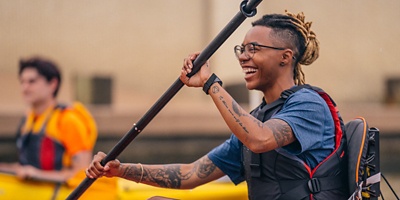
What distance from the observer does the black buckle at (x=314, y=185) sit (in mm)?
3691

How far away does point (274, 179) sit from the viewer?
3.78m

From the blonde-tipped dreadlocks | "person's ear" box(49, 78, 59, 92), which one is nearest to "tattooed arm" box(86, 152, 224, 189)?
the blonde-tipped dreadlocks

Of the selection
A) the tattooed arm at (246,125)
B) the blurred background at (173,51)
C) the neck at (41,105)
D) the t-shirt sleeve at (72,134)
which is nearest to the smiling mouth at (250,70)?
the tattooed arm at (246,125)

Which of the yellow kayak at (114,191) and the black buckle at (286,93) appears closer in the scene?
the black buckle at (286,93)

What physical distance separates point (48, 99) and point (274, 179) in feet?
10.3

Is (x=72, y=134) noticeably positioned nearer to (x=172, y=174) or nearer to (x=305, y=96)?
(x=172, y=174)

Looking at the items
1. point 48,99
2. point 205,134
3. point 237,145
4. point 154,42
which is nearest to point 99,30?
point 154,42

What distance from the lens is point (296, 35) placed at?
155 inches

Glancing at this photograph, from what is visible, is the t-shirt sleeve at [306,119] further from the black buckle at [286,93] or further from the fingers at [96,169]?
the fingers at [96,169]

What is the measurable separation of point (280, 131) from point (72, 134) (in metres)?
2.94

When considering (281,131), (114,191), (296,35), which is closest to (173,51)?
(114,191)

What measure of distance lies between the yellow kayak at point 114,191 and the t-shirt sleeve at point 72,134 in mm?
311

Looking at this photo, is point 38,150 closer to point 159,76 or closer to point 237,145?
point 237,145

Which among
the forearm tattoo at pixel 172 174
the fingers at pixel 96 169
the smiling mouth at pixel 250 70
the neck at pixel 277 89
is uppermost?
the smiling mouth at pixel 250 70
